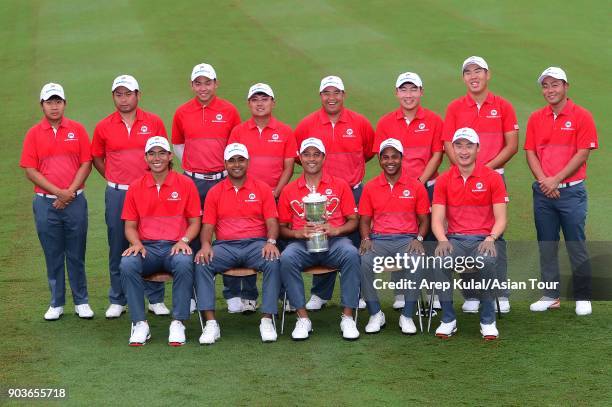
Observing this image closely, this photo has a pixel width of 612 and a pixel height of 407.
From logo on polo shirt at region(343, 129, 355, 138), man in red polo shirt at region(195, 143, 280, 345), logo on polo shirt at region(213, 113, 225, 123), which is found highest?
logo on polo shirt at region(213, 113, 225, 123)

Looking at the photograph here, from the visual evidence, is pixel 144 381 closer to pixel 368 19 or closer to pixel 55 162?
pixel 55 162

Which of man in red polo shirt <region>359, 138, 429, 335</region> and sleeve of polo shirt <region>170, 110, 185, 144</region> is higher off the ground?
sleeve of polo shirt <region>170, 110, 185, 144</region>

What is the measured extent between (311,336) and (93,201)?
268 inches

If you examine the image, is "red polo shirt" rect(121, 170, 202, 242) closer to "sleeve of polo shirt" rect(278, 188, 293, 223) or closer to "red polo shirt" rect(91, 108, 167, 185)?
"red polo shirt" rect(91, 108, 167, 185)

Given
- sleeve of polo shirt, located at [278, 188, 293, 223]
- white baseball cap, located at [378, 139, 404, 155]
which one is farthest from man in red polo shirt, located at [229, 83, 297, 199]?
white baseball cap, located at [378, 139, 404, 155]

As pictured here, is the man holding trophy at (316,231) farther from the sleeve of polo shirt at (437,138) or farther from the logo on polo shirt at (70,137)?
the logo on polo shirt at (70,137)

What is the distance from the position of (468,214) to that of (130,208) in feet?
10.8

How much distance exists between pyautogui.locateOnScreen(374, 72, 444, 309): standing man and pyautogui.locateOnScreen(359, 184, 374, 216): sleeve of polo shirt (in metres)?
0.59

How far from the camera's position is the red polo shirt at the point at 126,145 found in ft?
36.6

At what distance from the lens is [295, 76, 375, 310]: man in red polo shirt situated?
37.2ft

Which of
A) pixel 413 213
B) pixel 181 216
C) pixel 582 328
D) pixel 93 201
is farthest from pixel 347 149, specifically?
pixel 93 201

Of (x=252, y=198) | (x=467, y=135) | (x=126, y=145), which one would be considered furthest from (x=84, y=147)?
(x=467, y=135)

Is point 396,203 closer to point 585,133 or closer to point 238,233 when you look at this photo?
point 238,233

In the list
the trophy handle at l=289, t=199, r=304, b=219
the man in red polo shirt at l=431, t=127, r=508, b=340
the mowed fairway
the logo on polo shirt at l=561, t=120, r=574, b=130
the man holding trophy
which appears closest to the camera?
the mowed fairway
